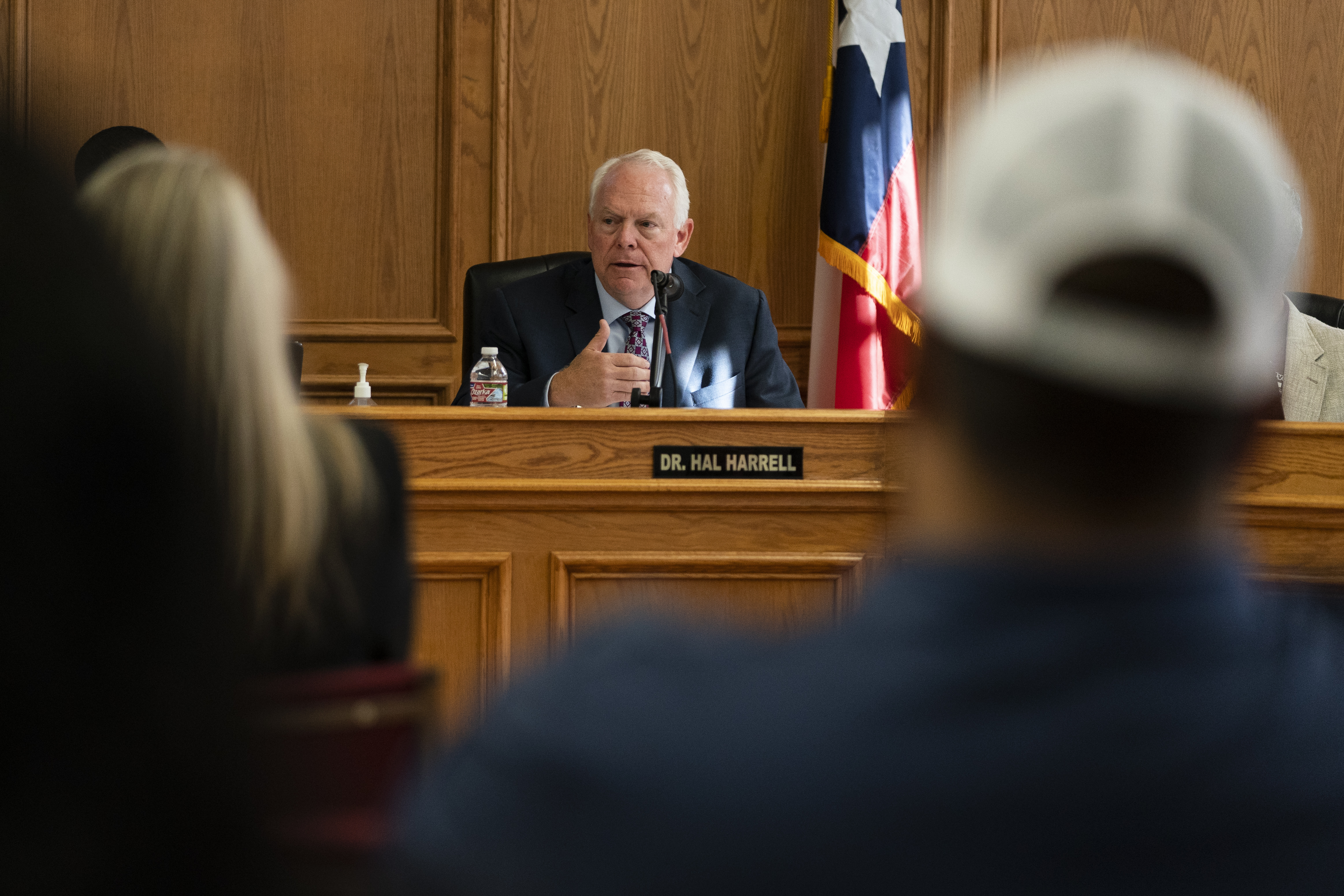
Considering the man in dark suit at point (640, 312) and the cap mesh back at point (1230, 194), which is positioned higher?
the man in dark suit at point (640, 312)

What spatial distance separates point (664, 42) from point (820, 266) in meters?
1.07

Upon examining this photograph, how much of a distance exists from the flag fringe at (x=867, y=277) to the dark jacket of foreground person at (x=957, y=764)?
3.52 meters

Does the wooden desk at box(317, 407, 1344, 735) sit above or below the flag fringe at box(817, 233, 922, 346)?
below

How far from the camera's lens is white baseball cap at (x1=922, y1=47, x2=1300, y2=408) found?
19.2 inches

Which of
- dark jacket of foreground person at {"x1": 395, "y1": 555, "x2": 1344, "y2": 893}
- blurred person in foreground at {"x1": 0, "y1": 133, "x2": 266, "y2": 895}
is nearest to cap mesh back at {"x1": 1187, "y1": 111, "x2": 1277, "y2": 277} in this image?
dark jacket of foreground person at {"x1": 395, "y1": 555, "x2": 1344, "y2": 893}

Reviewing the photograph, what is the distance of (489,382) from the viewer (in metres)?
2.99

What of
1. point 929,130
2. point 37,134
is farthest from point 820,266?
point 37,134

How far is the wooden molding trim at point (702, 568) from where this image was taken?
7.81 ft

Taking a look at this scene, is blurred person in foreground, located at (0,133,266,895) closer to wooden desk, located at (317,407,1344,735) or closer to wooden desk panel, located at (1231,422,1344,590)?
wooden desk, located at (317,407,1344,735)

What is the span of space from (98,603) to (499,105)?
4240mm

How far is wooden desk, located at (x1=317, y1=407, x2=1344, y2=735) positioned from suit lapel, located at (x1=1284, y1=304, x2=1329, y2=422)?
3.13 ft

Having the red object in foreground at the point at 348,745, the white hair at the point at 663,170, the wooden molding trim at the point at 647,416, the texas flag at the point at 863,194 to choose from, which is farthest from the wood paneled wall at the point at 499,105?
the red object in foreground at the point at 348,745

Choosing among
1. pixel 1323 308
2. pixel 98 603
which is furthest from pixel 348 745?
pixel 1323 308

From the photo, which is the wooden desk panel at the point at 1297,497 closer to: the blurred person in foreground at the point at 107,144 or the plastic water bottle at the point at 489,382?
the plastic water bottle at the point at 489,382
